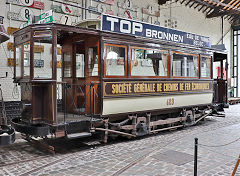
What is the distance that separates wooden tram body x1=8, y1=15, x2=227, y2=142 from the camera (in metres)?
5.69

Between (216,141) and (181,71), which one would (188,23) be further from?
(216,141)

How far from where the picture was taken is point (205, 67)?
9.89 meters

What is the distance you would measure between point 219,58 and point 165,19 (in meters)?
5.89

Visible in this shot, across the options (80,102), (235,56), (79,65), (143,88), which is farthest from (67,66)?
(235,56)

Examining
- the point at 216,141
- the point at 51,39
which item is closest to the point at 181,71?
the point at 216,141

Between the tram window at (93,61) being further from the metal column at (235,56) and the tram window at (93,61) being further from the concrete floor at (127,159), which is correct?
the metal column at (235,56)

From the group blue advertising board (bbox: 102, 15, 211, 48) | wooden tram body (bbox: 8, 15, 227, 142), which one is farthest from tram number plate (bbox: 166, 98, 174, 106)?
blue advertising board (bbox: 102, 15, 211, 48)

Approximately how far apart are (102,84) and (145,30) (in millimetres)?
2407

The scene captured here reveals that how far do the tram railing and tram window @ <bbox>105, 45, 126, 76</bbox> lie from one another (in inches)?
23.3

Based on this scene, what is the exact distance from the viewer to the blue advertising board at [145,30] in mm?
6656

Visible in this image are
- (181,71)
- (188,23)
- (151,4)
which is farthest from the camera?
(188,23)

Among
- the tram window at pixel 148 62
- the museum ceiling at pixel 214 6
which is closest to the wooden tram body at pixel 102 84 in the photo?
the tram window at pixel 148 62

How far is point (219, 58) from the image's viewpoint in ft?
38.5

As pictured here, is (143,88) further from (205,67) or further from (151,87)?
(205,67)
